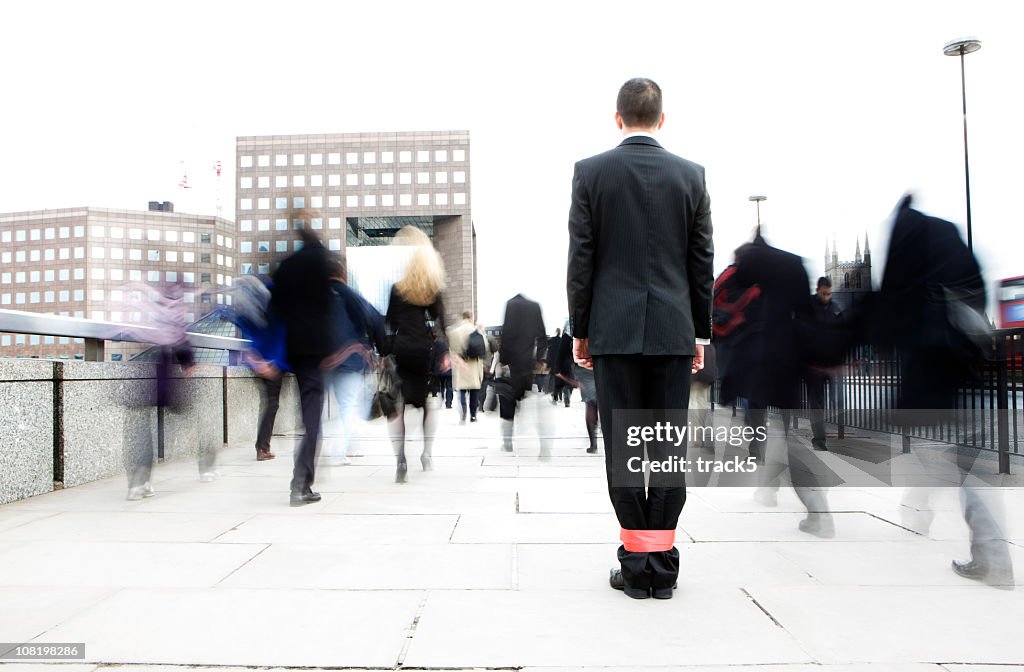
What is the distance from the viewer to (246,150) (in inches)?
3477

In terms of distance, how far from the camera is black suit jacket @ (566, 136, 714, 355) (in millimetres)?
3234

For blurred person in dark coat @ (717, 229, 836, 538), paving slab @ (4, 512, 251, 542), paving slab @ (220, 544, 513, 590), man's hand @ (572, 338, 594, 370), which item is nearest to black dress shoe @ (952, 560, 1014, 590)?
blurred person in dark coat @ (717, 229, 836, 538)

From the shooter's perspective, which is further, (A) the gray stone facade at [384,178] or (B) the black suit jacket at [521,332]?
(A) the gray stone facade at [384,178]

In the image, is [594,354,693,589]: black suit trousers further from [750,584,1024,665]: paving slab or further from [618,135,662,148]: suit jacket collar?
[618,135,662,148]: suit jacket collar

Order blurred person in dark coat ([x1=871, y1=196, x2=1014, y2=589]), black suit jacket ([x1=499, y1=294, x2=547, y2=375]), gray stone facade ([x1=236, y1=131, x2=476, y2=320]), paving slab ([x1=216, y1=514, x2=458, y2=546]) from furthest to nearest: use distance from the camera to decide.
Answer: gray stone facade ([x1=236, y1=131, x2=476, y2=320]), black suit jacket ([x1=499, y1=294, x2=547, y2=375]), paving slab ([x1=216, y1=514, x2=458, y2=546]), blurred person in dark coat ([x1=871, y1=196, x2=1014, y2=589])

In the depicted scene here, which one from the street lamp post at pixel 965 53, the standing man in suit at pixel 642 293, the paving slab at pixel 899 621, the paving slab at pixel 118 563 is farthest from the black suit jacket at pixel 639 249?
the street lamp post at pixel 965 53

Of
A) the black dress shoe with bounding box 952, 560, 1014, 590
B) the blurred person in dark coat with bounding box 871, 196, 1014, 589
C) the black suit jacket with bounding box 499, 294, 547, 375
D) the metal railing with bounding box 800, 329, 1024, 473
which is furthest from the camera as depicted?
the black suit jacket with bounding box 499, 294, 547, 375

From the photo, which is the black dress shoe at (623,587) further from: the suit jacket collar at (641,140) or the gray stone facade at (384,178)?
the gray stone facade at (384,178)

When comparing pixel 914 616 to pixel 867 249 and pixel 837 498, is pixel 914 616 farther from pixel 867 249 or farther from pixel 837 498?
pixel 837 498

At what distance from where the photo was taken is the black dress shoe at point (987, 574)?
3.36 meters

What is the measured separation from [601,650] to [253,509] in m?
3.35

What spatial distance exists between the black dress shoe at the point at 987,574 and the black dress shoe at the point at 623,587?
1.51m

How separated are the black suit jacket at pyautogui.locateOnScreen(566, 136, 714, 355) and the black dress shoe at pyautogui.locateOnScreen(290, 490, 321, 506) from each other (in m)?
2.92

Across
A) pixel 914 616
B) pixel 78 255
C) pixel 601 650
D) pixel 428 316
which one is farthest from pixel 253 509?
pixel 78 255
